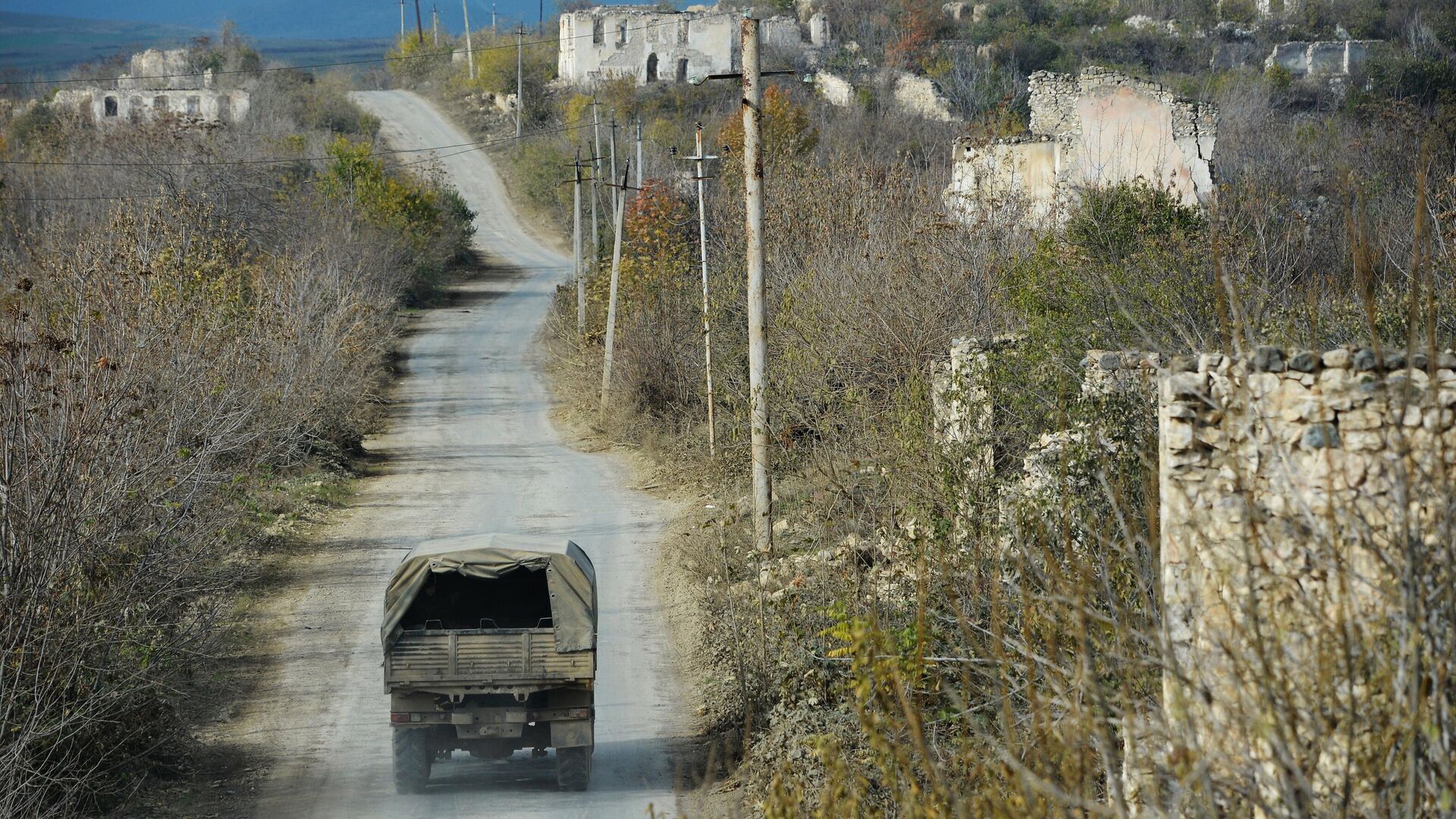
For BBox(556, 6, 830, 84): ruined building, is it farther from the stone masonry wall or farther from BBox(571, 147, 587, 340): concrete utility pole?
the stone masonry wall

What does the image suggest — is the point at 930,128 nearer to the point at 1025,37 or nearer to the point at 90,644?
the point at 1025,37

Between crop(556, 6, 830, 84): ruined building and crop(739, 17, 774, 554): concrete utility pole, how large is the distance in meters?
58.3

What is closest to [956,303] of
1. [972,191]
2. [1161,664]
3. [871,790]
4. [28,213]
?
[972,191]

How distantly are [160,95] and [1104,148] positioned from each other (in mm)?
57578

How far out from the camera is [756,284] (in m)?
16.1

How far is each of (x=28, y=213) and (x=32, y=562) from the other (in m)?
35.1

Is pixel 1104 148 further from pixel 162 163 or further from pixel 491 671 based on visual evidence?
pixel 162 163

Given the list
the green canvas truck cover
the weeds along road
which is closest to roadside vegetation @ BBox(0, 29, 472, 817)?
the weeds along road

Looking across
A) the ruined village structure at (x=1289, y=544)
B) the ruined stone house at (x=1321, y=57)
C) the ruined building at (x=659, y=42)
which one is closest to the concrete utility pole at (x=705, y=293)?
the ruined village structure at (x=1289, y=544)

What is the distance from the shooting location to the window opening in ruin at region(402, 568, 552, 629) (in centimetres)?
1237

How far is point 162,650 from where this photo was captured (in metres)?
11.6

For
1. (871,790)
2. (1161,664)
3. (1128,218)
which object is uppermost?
(1128,218)

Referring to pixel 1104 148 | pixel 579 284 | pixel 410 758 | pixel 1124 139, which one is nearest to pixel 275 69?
pixel 579 284

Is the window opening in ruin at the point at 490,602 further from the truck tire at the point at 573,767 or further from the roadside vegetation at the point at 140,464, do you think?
the roadside vegetation at the point at 140,464
